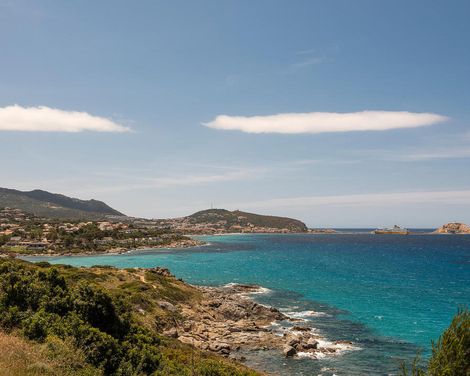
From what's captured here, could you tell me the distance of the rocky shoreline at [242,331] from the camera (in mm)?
43000

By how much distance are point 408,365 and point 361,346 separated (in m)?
6.77

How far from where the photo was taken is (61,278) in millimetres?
28391

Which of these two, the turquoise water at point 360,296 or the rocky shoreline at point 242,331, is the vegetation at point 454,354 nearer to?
the turquoise water at point 360,296

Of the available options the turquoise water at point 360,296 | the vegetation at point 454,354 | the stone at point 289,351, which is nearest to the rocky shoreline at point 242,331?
the stone at point 289,351

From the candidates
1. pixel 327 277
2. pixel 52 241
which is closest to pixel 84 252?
pixel 52 241

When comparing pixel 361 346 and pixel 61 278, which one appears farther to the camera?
pixel 361 346

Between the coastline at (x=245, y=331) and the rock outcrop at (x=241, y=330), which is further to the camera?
the rock outcrop at (x=241, y=330)

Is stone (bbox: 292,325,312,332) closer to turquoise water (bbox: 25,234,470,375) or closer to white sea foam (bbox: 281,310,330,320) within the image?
turquoise water (bbox: 25,234,470,375)

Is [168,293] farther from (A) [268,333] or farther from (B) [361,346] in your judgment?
(B) [361,346]

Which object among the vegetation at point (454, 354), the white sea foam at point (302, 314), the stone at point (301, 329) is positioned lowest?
the white sea foam at point (302, 314)

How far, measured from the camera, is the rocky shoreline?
43000 millimetres

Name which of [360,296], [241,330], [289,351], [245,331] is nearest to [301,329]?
[245,331]

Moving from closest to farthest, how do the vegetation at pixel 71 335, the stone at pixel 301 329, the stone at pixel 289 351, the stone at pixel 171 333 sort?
the vegetation at pixel 71 335 < the stone at pixel 289 351 < the stone at pixel 171 333 < the stone at pixel 301 329

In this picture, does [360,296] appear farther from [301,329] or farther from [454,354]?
[454,354]
